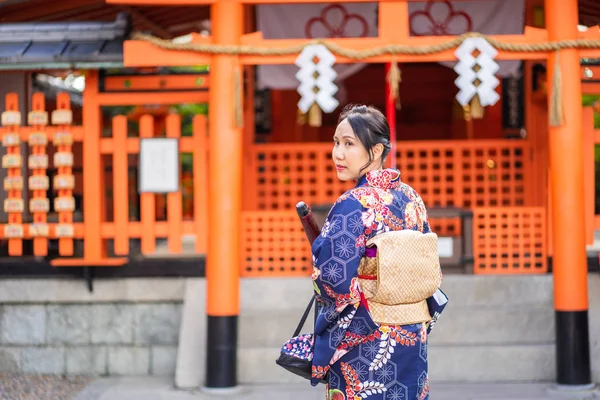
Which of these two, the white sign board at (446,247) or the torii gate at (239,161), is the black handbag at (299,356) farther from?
the white sign board at (446,247)

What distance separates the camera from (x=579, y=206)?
7062mm

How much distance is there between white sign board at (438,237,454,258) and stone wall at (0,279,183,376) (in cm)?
255

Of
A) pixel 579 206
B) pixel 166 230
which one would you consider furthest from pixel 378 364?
pixel 166 230

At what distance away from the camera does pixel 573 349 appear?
693 centimetres

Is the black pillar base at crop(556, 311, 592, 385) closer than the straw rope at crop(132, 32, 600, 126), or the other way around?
the black pillar base at crop(556, 311, 592, 385)

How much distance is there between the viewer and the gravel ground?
7277 millimetres

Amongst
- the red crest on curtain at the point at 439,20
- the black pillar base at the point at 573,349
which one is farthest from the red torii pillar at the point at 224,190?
the black pillar base at the point at 573,349

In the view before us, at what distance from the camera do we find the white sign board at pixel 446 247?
815 centimetres

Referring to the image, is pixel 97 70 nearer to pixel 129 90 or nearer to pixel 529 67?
pixel 129 90

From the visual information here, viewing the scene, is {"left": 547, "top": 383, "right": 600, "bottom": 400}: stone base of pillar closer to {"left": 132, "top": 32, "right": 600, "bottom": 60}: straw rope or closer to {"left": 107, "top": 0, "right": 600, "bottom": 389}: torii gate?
{"left": 107, "top": 0, "right": 600, "bottom": 389}: torii gate

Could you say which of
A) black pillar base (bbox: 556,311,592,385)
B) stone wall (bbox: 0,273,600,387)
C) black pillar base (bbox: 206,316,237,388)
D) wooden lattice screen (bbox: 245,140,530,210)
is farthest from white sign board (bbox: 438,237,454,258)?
black pillar base (bbox: 206,316,237,388)

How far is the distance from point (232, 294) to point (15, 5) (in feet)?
13.1

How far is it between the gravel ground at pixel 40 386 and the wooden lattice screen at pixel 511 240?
3927 mm

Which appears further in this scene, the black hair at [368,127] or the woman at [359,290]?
the black hair at [368,127]
